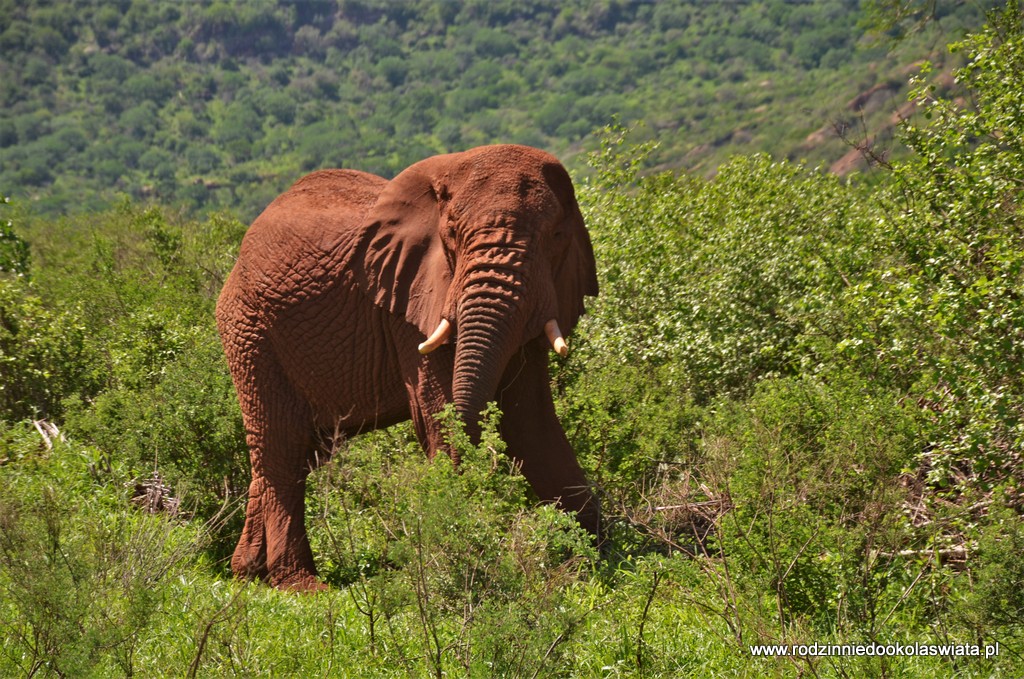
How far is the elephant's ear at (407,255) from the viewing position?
867 cm

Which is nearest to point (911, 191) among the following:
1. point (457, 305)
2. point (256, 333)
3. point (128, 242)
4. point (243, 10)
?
point (457, 305)

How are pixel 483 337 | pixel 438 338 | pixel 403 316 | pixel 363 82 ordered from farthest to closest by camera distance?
pixel 363 82 < pixel 403 316 < pixel 438 338 < pixel 483 337

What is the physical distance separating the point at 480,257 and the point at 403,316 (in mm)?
950

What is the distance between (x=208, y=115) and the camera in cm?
15850

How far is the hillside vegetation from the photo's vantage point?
131m

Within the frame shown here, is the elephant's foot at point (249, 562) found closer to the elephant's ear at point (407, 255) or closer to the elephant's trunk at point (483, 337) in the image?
the elephant's ear at point (407, 255)

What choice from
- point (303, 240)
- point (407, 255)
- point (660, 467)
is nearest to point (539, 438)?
point (660, 467)

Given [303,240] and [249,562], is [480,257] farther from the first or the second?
[249,562]

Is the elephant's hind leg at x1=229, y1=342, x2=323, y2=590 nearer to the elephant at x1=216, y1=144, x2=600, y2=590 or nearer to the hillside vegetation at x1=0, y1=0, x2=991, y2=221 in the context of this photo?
the elephant at x1=216, y1=144, x2=600, y2=590

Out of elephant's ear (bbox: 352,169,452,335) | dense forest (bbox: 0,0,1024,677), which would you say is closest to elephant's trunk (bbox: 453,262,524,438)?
elephant's ear (bbox: 352,169,452,335)

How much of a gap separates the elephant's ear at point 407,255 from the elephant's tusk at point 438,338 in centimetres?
20

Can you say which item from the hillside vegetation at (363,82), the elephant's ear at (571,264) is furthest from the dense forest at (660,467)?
the hillside vegetation at (363,82)

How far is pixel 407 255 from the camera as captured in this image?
877 cm

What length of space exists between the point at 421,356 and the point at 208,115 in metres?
157
